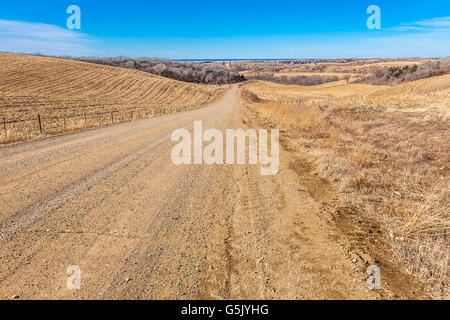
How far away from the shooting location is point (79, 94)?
4128 centimetres

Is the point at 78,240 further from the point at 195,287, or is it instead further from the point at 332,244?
the point at 332,244

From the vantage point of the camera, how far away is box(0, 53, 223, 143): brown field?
25859mm

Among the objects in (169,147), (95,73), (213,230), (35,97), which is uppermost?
(95,73)

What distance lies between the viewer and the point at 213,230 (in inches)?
158

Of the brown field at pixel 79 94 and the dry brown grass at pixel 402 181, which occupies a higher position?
the brown field at pixel 79 94

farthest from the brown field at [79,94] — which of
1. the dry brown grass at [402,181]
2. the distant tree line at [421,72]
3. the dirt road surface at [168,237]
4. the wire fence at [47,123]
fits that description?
the distant tree line at [421,72]

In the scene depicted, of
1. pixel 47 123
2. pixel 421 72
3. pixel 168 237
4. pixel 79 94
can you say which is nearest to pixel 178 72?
pixel 79 94

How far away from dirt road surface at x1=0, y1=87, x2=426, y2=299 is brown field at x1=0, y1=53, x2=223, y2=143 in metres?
17.9

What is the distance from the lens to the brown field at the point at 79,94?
25.9 metres

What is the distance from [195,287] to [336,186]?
13.8ft

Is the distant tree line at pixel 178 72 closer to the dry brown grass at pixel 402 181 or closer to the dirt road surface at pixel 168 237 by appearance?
the dry brown grass at pixel 402 181

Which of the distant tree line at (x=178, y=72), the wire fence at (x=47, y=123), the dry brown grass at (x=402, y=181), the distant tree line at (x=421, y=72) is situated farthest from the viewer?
the distant tree line at (x=178, y=72)

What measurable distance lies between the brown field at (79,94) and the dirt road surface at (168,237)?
58.9ft
